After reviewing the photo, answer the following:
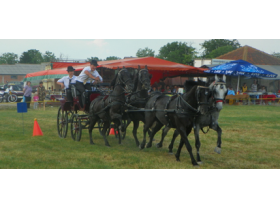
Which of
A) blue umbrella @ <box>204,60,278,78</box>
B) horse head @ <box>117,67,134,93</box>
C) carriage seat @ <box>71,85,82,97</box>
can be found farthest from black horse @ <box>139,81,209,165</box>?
blue umbrella @ <box>204,60,278,78</box>

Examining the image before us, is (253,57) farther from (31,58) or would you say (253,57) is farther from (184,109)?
(31,58)

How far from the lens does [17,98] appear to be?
29547 mm

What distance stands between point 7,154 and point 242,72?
20.6 meters

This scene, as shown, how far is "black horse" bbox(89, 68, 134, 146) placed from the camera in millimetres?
8930

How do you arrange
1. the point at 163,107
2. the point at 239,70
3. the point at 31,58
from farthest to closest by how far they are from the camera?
1. the point at 31,58
2. the point at 239,70
3. the point at 163,107

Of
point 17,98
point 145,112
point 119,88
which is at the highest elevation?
point 119,88

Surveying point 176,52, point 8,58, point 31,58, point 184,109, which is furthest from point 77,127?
point 8,58

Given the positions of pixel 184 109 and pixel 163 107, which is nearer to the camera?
pixel 184 109

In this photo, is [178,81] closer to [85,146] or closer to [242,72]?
[242,72]

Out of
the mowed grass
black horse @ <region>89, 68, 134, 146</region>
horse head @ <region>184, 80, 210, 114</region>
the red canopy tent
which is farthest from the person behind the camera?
the red canopy tent

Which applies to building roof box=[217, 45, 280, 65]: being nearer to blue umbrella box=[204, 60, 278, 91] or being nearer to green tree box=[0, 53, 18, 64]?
blue umbrella box=[204, 60, 278, 91]

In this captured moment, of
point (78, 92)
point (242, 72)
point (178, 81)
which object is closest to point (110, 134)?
point (78, 92)

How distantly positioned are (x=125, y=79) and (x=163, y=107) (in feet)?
4.85

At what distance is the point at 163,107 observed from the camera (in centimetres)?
821
